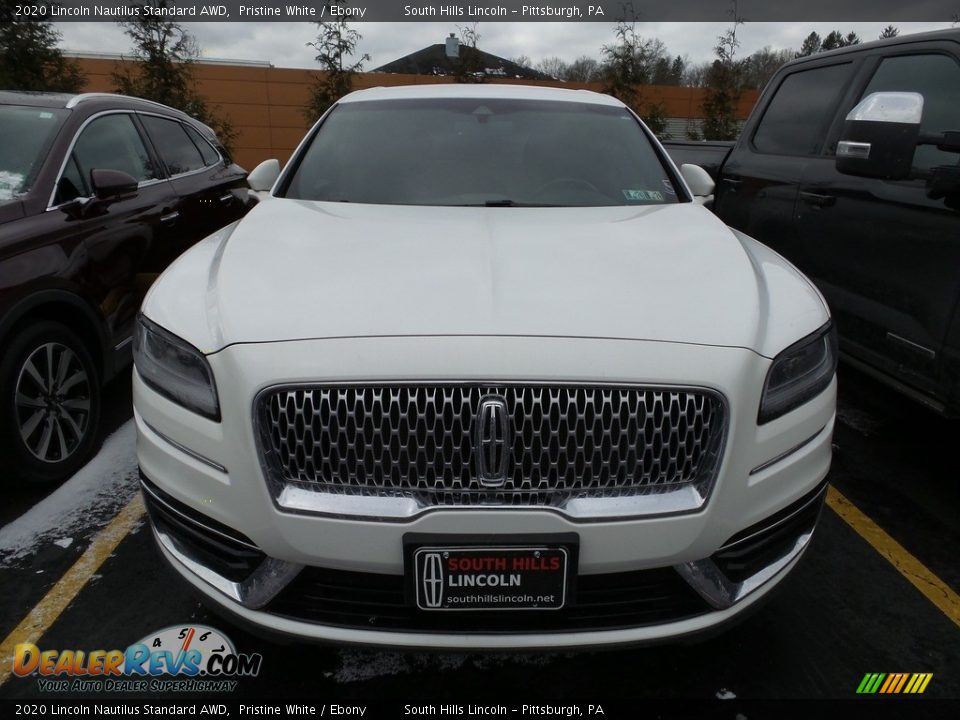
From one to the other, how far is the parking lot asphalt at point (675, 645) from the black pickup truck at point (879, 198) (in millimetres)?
712

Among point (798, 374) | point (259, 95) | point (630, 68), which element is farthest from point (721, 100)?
point (798, 374)

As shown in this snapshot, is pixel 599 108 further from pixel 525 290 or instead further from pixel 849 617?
pixel 849 617

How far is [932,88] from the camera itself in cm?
310

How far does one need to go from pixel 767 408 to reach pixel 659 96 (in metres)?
23.0

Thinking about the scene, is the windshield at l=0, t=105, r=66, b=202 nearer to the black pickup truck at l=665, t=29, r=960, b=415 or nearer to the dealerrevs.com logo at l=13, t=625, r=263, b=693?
the dealerrevs.com logo at l=13, t=625, r=263, b=693

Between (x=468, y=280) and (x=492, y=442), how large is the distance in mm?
483

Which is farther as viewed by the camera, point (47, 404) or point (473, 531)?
point (47, 404)

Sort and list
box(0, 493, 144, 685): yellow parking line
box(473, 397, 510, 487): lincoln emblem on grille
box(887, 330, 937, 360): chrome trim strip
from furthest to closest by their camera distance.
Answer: box(887, 330, 937, 360): chrome trim strip, box(0, 493, 144, 685): yellow parking line, box(473, 397, 510, 487): lincoln emblem on grille

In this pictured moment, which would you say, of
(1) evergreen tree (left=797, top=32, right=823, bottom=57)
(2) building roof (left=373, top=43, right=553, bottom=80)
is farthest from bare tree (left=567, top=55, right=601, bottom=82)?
(1) evergreen tree (left=797, top=32, right=823, bottom=57)

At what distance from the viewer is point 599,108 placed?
326 cm

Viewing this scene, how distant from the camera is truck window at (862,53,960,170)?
2928 millimetres

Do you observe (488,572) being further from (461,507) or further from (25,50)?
(25,50)

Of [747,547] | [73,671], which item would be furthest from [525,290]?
[73,671]

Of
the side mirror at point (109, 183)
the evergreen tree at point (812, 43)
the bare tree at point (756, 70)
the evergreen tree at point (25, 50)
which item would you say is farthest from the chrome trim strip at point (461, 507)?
the evergreen tree at point (812, 43)
